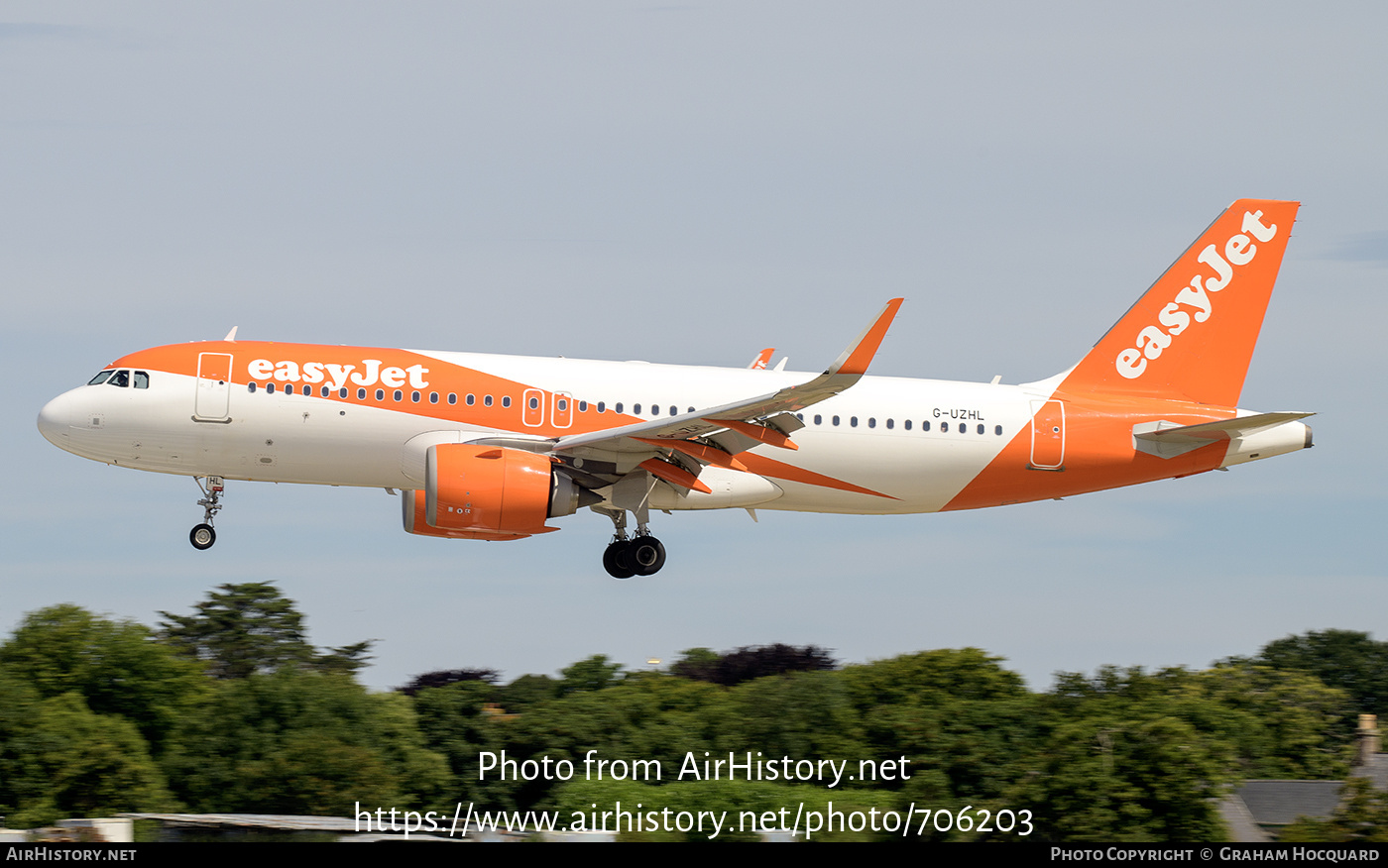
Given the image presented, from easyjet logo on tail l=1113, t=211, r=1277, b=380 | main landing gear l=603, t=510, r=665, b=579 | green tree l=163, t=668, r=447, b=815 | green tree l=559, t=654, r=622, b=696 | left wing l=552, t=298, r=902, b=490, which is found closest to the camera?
left wing l=552, t=298, r=902, b=490

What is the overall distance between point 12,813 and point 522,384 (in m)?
24.4

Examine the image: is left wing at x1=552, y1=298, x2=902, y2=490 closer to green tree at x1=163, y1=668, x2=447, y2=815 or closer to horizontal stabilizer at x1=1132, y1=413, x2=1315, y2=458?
horizontal stabilizer at x1=1132, y1=413, x2=1315, y2=458

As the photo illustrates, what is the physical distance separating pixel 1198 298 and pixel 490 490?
1679 cm

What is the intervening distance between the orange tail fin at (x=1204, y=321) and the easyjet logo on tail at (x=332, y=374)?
552 inches

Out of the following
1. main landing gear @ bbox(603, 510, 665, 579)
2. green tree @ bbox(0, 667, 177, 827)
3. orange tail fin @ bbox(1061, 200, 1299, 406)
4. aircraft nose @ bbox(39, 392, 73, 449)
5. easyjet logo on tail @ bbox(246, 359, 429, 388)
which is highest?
orange tail fin @ bbox(1061, 200, 1299, 406)

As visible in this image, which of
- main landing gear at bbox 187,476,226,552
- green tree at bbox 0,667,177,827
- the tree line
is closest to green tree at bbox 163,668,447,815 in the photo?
the tree line

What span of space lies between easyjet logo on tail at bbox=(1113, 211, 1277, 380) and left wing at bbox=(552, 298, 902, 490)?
28.5ft

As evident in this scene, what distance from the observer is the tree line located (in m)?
42.1

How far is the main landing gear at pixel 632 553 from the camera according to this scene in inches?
1201

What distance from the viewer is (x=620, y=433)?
91.2 feet

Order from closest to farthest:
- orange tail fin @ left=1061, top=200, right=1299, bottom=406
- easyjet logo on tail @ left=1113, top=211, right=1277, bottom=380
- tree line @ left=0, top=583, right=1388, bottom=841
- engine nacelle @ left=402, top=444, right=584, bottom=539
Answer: engine nacelle @ left=402, top=444, right=584, bottom=539, orange tail fin @ left=1061, top=200, right=1299, bottom=406, easyjet logo on tail @ left=1113, top=211, right=1277, bottom=380, tree line @ left=0, top=583, right=1388, bottom=841

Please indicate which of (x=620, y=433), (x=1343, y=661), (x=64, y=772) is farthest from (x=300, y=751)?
(x=1343, y=661)

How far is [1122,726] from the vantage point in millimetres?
44312
